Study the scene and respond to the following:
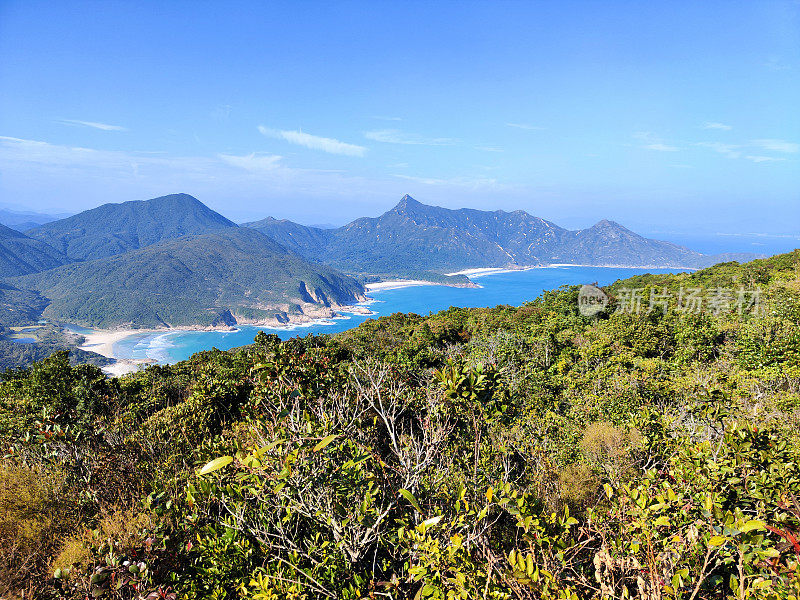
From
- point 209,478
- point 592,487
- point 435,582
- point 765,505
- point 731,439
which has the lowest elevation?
point 592,487

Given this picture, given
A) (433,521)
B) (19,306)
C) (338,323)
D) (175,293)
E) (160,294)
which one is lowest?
(19,306)

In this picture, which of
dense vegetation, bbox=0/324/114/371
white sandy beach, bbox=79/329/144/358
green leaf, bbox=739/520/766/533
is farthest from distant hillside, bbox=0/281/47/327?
green leaf, bbox=739/520/766/533

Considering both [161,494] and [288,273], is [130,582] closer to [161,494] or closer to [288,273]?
[161,494]

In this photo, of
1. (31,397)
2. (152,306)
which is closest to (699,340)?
(31,397)

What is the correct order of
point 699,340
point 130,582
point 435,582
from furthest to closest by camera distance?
point 699,340 → point 130,582 → point 435,582

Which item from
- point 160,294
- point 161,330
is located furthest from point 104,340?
point 160,294

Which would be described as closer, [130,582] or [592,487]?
[130,582]

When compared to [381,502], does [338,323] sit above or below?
below

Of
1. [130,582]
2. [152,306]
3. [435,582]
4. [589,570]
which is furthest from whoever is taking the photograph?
[152,306]

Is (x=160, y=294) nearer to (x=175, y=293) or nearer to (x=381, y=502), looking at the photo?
(x=175, y=293)

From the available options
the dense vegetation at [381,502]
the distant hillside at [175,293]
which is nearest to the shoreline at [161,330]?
the distant hillside at [175,293]
